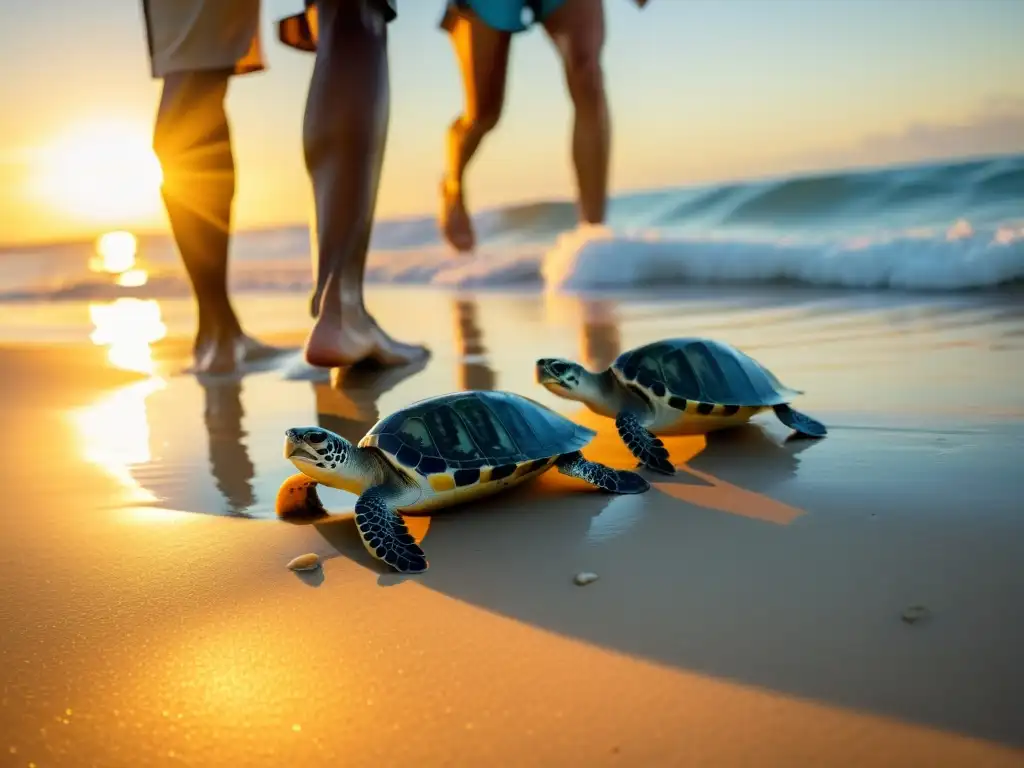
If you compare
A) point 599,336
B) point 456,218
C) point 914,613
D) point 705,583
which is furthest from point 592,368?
point 456,218

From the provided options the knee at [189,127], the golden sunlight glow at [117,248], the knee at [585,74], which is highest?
the knee at [585,74]

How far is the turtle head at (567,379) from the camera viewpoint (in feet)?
7.86

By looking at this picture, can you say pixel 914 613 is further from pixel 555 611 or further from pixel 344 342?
pixel 344 342

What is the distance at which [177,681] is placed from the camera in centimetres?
119

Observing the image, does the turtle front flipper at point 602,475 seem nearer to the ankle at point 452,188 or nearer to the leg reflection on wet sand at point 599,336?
the leg reflection on wet sand at point 599,336

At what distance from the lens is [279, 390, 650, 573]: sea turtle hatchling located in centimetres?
175

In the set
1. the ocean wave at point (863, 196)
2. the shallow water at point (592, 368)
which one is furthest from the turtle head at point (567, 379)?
the ocean wave at point (863, 196)

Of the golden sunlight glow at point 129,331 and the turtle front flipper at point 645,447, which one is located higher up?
the turtle front flipper at point 645,447

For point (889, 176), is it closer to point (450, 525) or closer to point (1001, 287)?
point (1001, 287)

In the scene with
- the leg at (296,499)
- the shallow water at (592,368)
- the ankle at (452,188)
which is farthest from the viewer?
the ankle at (452,188)

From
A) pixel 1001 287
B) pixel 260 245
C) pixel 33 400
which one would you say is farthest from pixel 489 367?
pixel 260 245

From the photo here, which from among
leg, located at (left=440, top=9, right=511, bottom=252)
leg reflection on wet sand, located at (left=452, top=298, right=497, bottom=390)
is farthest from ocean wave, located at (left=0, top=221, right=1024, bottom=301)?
leg reflection on wet sand, located at (left=452, top=298, right=497, bottom=390)

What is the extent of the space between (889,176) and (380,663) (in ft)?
60.4

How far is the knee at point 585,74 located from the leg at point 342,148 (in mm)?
3362
